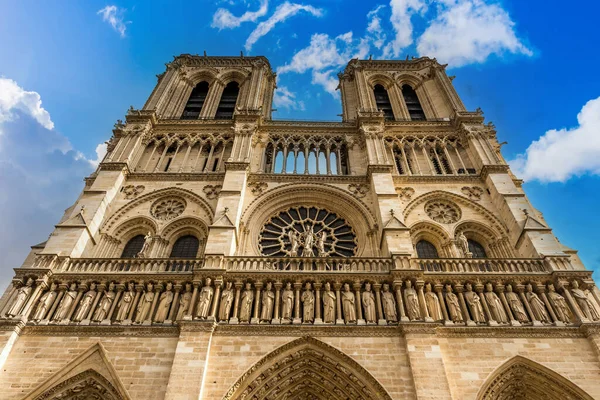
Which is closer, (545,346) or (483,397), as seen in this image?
(483,397)

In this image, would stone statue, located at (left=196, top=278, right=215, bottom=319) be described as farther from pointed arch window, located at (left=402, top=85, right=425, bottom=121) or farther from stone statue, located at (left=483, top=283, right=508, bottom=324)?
pointed arch window, located at (left=402, top=85, right=425, bottom=121)

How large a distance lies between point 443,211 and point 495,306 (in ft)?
17.6

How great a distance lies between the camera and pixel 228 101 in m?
24.5

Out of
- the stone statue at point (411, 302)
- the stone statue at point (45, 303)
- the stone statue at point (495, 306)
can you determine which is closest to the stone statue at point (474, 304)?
the stone statue at point (495, 306)

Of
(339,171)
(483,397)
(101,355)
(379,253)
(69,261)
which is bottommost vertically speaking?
(483,397)

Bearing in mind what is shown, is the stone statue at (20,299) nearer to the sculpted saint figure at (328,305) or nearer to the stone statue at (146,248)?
the stone statue at (146,248)

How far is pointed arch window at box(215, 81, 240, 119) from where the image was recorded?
76.6 feet

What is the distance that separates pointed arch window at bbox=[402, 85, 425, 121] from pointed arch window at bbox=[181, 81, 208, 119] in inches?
474

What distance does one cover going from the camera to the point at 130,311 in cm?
1170

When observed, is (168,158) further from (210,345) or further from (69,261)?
(210,345)

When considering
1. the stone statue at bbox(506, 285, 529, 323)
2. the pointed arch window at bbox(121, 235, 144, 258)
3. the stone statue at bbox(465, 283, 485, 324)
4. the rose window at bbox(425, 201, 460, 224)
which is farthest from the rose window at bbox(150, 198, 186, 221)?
the stone statue at bbox(506, 285, 529, 323)

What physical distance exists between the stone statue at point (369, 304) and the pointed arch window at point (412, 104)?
527 inches

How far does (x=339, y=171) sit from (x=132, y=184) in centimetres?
887

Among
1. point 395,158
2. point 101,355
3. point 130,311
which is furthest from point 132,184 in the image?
point 395,158
